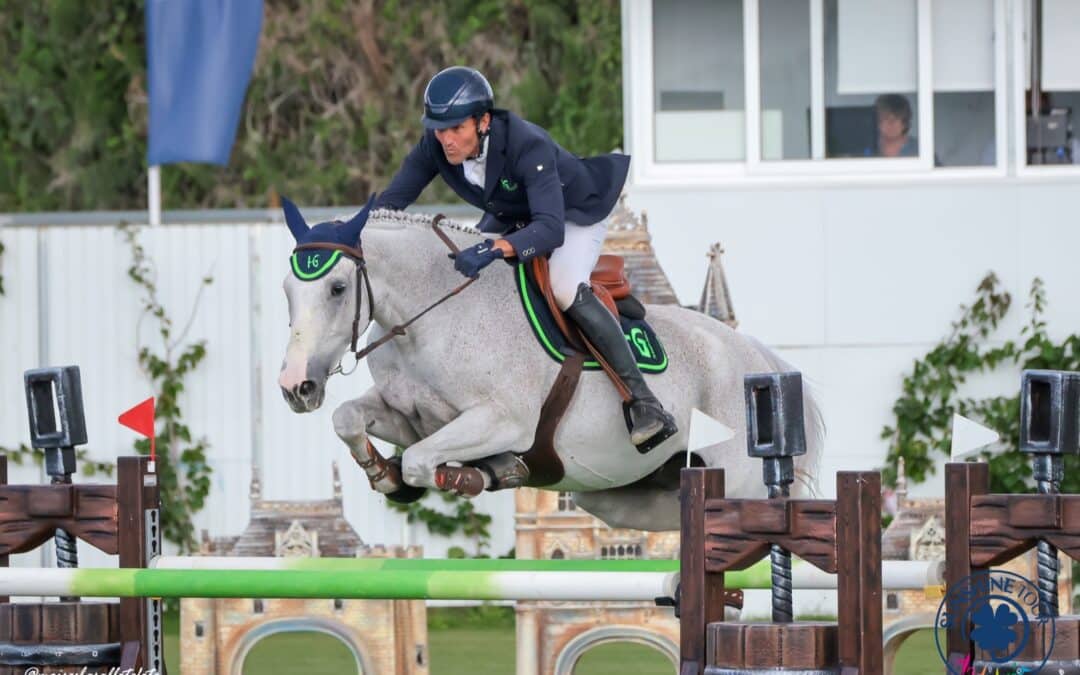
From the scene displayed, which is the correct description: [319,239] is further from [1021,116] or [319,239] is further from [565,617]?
[1021,116]

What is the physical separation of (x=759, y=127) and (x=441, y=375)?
4.75 meters

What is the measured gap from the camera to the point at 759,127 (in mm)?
9484

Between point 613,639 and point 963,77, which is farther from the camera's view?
point 963,77

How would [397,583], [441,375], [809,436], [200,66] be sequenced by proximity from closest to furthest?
[397,583] → [441,375] → [809,436] → [200,66]

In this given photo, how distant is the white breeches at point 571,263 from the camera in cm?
523

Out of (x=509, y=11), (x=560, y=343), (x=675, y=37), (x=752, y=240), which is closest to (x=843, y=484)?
(x=560, y=343)

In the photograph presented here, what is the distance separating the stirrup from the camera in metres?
5.20

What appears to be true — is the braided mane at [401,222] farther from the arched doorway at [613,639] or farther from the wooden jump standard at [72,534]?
the arched doorway at [613,639]

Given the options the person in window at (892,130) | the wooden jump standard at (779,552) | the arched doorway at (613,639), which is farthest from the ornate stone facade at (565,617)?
the wooden jump standard at (779,552)

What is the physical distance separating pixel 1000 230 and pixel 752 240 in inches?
49.0

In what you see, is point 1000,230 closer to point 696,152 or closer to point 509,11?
point 696,152

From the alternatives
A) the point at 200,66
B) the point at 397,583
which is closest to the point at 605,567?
the point at 397,583

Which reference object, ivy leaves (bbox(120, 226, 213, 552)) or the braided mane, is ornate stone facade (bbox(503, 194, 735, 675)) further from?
the braided mane

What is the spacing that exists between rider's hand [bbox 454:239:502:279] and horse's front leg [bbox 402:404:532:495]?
0.38 m
